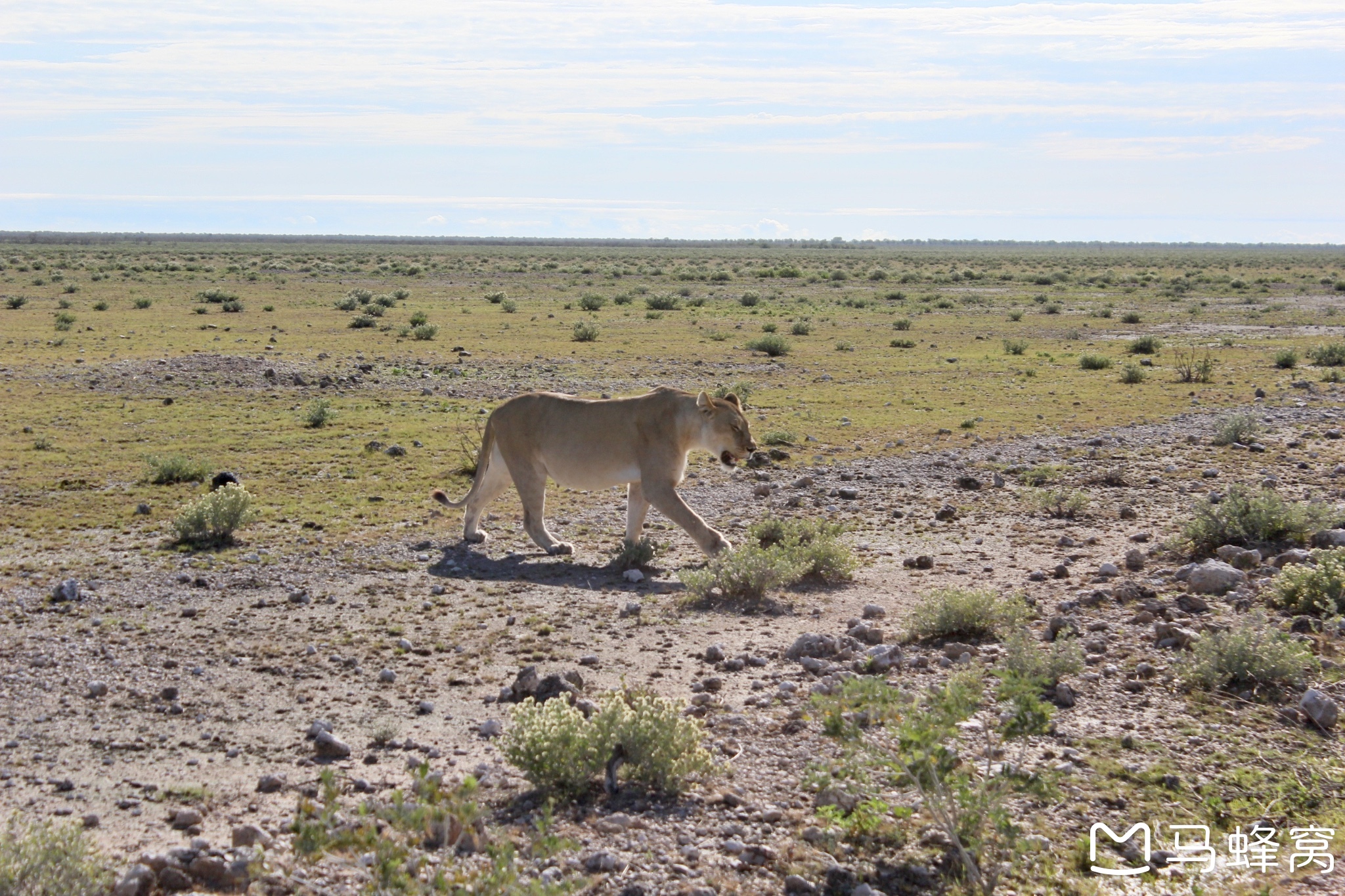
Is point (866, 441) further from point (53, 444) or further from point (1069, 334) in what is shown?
point (1069, 334)

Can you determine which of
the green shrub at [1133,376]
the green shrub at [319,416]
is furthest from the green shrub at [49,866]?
the green shrub at [1133,376]

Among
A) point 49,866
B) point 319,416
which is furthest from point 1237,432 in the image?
point 49,866

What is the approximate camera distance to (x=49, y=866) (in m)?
4.63

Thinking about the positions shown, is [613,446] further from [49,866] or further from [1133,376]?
[1133,376]

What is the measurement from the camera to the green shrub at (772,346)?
30688mm

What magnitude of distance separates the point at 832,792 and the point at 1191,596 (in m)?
4.52

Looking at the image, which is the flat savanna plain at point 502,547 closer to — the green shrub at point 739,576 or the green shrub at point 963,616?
the green shrub at point 739,576

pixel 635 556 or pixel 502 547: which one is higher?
pixel 635 556

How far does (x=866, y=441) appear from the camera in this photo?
1788 cm

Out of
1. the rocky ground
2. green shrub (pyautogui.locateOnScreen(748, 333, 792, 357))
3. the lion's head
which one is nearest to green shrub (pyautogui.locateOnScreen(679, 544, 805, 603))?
the rocky ground

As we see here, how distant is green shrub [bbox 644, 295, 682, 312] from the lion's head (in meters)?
34.1

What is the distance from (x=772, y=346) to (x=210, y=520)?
2069 centimetres

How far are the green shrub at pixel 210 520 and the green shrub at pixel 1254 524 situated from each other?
31.1 ft

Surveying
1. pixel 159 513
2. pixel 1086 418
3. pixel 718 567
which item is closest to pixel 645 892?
pixel 718 567
